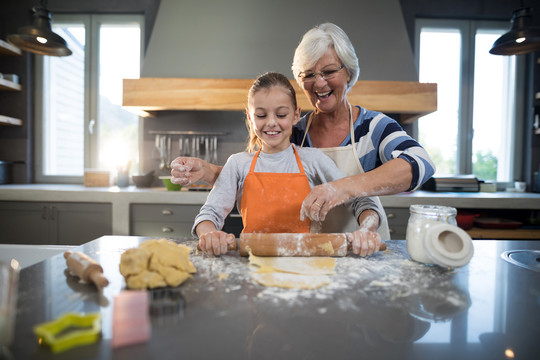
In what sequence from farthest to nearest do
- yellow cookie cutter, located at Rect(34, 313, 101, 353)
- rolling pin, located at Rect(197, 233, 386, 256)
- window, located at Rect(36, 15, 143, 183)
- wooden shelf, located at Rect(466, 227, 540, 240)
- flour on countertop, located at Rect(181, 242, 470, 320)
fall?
window, located at Rect(36, 15, 143, 183), wooden shelf, located at Rect(466, 227, 540, 240), rolling pin, located at Rect(197, 233, 386, 256), flour on countertop, located at Rect(181, 242, 470, 320), yellow cookie cutter, located at Rect(34, 313, 101, 353)

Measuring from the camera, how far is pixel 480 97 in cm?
335

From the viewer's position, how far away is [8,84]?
9.71 ft

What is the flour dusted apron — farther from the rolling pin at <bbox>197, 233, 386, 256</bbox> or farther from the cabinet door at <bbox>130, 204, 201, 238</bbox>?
the cabinet door at <bbox>130, 204, 201, 238</bbox>

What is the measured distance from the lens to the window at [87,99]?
3299 millimetres

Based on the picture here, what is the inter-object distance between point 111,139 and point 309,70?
107 inches

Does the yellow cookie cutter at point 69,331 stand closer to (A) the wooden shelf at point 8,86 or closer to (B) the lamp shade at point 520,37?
(B) the lamp shade at point 520,37

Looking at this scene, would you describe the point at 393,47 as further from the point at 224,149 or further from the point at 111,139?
the point at 111,139

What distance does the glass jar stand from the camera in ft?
2.69

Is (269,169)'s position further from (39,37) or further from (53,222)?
(53,222)

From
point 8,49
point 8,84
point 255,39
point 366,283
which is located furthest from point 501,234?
point 8,49

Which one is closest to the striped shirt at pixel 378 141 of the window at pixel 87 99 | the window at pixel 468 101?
the window at pixel 468 101

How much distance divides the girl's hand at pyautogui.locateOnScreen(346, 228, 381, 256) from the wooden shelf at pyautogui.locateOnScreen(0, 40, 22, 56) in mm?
3476

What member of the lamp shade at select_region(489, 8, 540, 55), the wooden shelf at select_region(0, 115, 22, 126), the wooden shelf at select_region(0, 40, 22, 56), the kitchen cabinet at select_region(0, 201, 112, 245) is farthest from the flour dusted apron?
the wooden shelf at select_region(0, 40, 22, 56)

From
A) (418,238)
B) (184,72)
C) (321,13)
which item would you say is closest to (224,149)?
(184,72)
